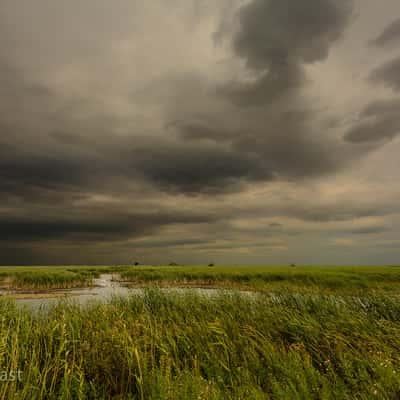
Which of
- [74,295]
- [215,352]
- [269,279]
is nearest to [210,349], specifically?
[215,352]

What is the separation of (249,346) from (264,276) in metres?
29.5

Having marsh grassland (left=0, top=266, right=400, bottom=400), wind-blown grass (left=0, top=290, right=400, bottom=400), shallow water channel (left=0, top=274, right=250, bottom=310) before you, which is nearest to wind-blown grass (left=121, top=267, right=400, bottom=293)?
shallow water channel (left=0, top=274, right=250, bottom=310)

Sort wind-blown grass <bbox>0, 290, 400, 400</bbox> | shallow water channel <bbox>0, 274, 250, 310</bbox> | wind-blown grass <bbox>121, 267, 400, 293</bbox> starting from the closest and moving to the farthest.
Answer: wind-blown grass <bbox>0, 290, 400, 400</bbox> < shallow water channel <bbox>0, 274, 250, 310</bbox> < wind-blown grass <bbox>121, 267, 400, 293</bbox>

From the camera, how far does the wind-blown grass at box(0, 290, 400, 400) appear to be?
5.27 metres

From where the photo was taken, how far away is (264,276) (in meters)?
35.7

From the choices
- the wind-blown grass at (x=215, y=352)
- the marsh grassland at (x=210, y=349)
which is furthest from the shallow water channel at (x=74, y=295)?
the wind-blown grass at (x=215, y=352)

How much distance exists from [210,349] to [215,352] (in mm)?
325

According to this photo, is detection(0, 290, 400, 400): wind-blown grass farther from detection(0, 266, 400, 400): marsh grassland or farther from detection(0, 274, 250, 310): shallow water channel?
detection(0, 274, 250, 310): shallow water channel

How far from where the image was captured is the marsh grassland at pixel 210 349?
5281 mm

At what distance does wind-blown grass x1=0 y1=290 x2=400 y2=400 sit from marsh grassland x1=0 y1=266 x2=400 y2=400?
33 mm

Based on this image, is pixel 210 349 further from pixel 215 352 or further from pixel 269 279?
pixel 269 279

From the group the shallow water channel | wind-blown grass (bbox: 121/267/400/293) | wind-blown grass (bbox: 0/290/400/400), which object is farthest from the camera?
wind-blown grass (bbox: 121/267/400/293)

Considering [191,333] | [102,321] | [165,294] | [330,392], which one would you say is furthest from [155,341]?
[165,294]

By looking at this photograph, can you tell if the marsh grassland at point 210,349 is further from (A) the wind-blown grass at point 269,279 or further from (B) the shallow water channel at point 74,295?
(A) the wind-blown grass at point 269,279
